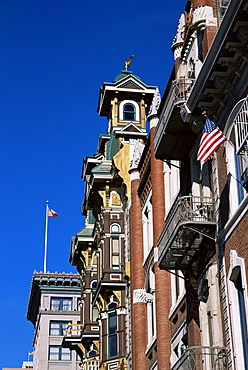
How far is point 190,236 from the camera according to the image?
23.4 metres

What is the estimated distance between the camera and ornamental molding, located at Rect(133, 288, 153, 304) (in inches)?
1411

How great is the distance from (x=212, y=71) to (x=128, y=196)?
21.5 metres

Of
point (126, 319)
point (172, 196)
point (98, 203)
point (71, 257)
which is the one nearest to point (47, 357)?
point (71, 257)

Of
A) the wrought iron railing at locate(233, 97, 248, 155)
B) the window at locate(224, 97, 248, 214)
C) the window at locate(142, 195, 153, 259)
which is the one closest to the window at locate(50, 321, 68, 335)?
the window at locate(142, 195, 153, 259)

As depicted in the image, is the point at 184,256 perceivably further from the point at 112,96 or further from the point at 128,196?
the point at 112,96

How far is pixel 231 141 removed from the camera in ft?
71.0

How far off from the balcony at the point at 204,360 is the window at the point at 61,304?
68.8 metres

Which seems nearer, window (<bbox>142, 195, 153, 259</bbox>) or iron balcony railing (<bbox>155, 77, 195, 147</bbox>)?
iron balcony railing (<bbox>155, 77, 195, 147</bbox>)

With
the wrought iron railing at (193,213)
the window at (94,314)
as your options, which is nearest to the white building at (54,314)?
the window at (94,314)

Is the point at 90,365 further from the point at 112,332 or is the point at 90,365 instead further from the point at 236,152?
the point at 236,152

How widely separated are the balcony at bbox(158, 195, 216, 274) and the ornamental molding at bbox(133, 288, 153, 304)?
1023 cm

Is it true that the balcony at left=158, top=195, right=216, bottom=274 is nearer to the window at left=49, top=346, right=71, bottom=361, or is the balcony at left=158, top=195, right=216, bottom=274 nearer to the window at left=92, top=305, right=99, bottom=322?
the window at left=92, top=305, right=99, bottom=322

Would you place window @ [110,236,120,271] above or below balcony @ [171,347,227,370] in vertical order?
above

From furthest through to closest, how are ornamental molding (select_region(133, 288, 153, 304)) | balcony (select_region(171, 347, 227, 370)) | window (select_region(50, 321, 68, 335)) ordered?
1. window (select_region(50, 321, 68, 335))
2. ornamental molding (select_region(133, 288, 153, 304))
3. balcony (select_region(171, 347, 227, 370))
